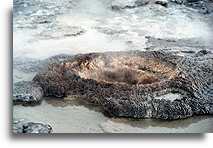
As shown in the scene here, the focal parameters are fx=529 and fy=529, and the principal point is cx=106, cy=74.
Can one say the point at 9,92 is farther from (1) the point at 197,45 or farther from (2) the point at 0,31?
(1) the point at 197,45

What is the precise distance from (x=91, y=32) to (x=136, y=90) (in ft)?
0.91

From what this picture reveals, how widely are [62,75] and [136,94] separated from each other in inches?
11.1

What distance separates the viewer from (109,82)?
195cm

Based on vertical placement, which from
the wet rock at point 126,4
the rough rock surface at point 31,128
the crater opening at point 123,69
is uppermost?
the wet rock at point 126,4

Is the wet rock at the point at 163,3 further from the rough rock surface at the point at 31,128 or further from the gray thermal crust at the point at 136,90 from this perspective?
the rough rock surface at the point at 31,128

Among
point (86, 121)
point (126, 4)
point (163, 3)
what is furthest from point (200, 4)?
point (86, 121)

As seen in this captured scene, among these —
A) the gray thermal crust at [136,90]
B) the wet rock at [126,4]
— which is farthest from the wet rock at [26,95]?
the wet rock at [126,4]

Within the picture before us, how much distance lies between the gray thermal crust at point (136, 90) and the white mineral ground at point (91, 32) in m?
0.03

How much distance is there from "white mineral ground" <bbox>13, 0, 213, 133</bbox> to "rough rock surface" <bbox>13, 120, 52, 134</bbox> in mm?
35

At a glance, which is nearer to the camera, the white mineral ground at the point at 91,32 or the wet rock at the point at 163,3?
the white mineral ground at the point at 91,32

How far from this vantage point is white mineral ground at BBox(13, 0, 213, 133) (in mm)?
1921

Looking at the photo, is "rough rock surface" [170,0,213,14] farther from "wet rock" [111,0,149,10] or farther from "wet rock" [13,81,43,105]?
"wet rock" [13,81,43,105]

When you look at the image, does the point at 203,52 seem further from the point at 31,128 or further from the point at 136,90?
the point at 31,128

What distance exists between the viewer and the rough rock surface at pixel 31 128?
6.21 ft
